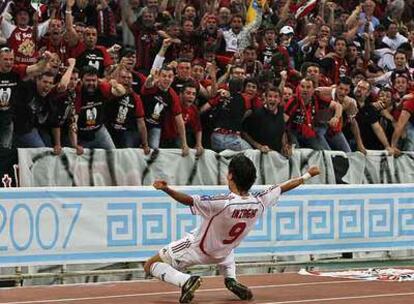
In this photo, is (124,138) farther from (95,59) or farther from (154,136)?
(95,59)

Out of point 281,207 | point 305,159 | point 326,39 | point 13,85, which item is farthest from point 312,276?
point 326,39

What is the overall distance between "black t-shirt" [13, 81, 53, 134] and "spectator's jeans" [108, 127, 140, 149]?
1.34 meters

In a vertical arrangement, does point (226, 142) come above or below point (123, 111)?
below

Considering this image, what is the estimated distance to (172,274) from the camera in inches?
470

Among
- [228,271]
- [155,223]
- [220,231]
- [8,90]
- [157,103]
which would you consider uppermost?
[8,90]

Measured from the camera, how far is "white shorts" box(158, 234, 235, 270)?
12.2 metres

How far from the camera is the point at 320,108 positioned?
61.1ft

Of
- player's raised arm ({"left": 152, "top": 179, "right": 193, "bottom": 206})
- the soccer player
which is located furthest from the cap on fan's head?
player's raised arm ({"left": 152, "top": 179, "right": 193, "bottom": 206})

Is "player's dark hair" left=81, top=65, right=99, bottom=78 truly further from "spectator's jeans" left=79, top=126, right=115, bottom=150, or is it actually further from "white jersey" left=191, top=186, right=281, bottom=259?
"white jersey" left=191, top=186, right=281, bottom=259

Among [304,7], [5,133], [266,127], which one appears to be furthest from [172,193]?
[304,7]

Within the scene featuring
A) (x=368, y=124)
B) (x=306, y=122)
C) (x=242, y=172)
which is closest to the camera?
(x=242, y=172)

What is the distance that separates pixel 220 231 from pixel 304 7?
1198 cm

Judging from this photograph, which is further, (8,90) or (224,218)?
(8,90)

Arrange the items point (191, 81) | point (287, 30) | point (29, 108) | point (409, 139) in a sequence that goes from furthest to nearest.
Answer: point (287, 30), point (409, 139), point (191, 81), point (29, 108)
